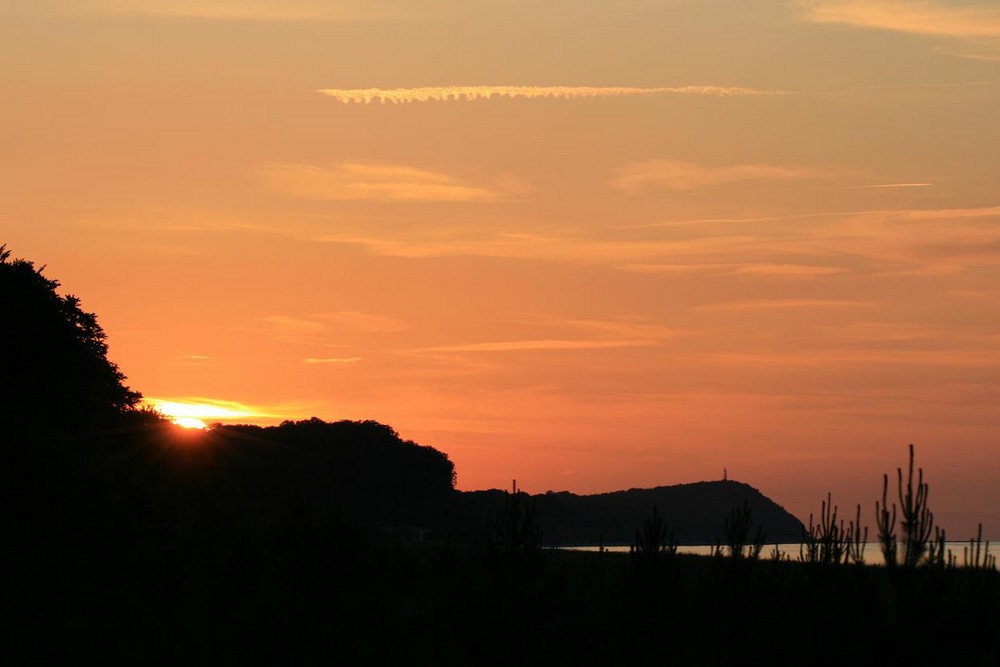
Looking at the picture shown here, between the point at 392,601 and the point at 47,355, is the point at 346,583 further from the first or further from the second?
the point at 47,355

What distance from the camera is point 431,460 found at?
190 m

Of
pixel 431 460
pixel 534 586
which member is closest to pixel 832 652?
pixel 534 586

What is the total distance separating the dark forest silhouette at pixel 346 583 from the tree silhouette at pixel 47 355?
115mm

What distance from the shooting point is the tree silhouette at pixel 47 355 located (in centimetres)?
6141

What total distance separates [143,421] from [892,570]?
55091mm

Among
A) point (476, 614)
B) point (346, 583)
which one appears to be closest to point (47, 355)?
point (346, 583)

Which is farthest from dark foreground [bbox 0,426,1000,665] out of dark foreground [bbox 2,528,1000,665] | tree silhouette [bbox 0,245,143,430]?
tree silhouette [bbox 0,245,143,430]

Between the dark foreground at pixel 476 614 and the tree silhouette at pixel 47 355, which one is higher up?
the tree silhouette at pixel 47 355

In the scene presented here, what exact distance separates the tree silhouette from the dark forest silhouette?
115 millimetres

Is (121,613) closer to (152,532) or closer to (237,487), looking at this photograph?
(152,532)

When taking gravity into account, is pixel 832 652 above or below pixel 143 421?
below

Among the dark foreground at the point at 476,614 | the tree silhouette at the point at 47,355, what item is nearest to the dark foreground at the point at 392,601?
the dark foreground at the point at 476,614

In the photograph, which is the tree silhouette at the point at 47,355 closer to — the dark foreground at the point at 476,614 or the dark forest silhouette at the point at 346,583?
the dark forest silhouette at the point at 346,583

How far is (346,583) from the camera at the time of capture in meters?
47.4
